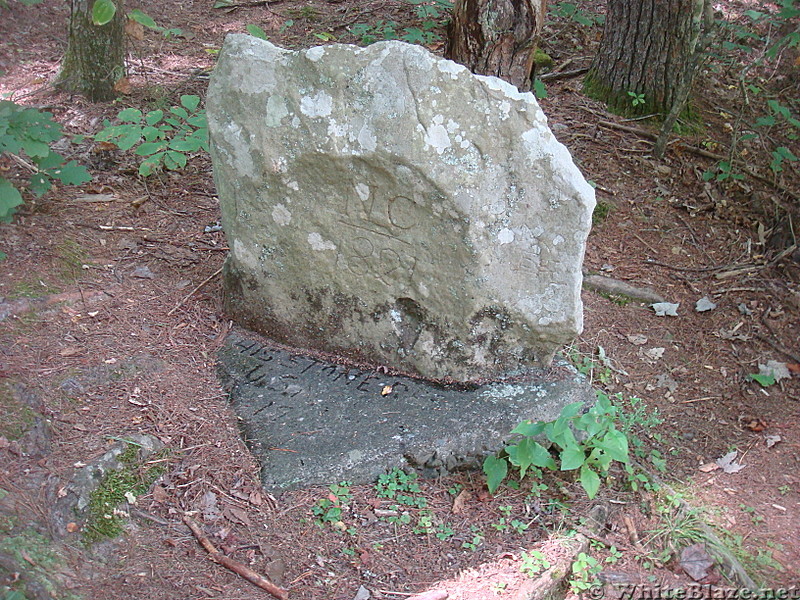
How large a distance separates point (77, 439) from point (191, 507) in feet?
1.73

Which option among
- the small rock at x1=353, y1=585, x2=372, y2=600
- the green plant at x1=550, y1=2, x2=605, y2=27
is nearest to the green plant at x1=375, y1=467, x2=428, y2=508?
the small rock at x1=353, y1=585, x2=372, y2=600

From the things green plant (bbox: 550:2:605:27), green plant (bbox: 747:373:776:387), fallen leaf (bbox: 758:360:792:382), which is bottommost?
green plant (bbox: 747:373:776:387)

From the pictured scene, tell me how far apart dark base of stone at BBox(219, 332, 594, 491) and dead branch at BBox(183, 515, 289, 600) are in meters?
0.35

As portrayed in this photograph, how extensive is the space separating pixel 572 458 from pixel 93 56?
13.8 ft

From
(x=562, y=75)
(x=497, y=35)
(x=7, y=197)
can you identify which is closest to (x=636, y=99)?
(x=562, y=75)

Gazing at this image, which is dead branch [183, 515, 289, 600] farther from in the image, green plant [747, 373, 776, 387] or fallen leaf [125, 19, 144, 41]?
fallen leaf [125, 19, 144, 41]

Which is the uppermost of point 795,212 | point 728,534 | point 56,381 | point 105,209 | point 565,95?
point 565,95

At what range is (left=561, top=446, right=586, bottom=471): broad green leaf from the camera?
2.75 metres

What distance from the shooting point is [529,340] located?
317 cm

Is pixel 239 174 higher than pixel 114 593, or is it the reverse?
pixel 239 174

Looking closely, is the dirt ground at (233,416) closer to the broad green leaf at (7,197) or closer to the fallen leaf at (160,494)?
the fallen leaf at (160,494)

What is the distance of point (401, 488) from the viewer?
2.92 metres

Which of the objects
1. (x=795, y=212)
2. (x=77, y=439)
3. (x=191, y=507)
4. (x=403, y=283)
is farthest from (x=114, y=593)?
(x=795, y=212)

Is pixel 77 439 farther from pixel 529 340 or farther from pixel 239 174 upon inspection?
pixel 529 340
